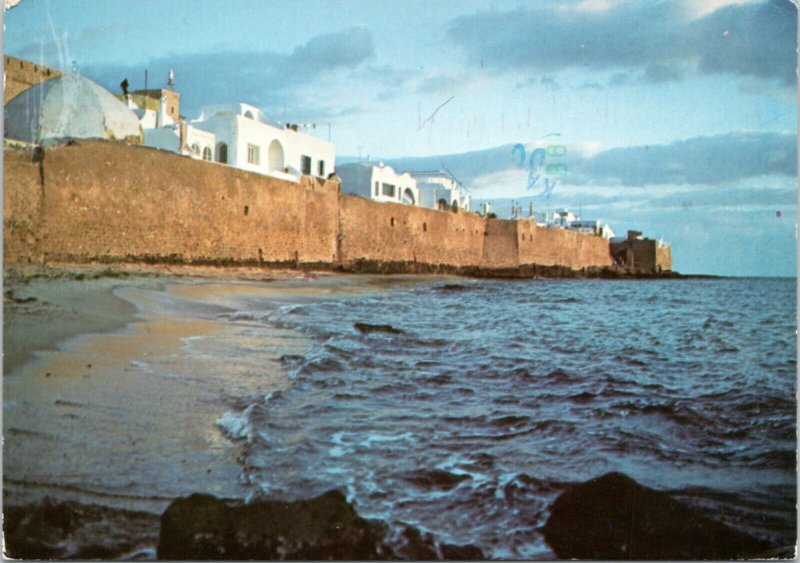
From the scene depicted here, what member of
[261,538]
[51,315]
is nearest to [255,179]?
[51,315]

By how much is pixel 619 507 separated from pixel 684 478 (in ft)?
1.19

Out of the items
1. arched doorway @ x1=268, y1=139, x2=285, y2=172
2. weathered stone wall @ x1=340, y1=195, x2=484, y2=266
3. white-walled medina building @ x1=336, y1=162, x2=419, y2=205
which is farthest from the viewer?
white-walled medina building @ x1=336, y1=162, x2=419, y2=205

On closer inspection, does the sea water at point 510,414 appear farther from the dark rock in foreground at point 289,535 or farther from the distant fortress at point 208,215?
the distant fortress at point 208,215

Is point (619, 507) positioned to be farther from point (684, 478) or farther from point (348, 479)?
point (348, 479)

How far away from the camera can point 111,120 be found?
5602 mm

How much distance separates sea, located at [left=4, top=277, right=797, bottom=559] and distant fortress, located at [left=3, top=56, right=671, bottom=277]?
830mm

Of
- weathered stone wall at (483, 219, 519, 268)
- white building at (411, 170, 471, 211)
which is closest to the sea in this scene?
white building at (411, 170, 471, 211)

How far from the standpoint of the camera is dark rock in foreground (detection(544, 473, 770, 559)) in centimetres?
293

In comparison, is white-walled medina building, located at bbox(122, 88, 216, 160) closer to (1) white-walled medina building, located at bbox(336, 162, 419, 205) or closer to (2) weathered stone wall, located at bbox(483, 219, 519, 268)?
(1) white-walled medina building, located at bbox(336, 162, 419, 205)

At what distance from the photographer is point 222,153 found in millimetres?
7402

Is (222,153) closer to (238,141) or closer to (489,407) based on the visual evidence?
(238,141)

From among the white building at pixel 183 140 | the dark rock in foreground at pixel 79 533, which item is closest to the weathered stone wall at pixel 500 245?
the white building at pixel 183 140

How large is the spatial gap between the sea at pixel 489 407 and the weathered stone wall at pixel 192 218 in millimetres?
735

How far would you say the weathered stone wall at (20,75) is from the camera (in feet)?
11.2
